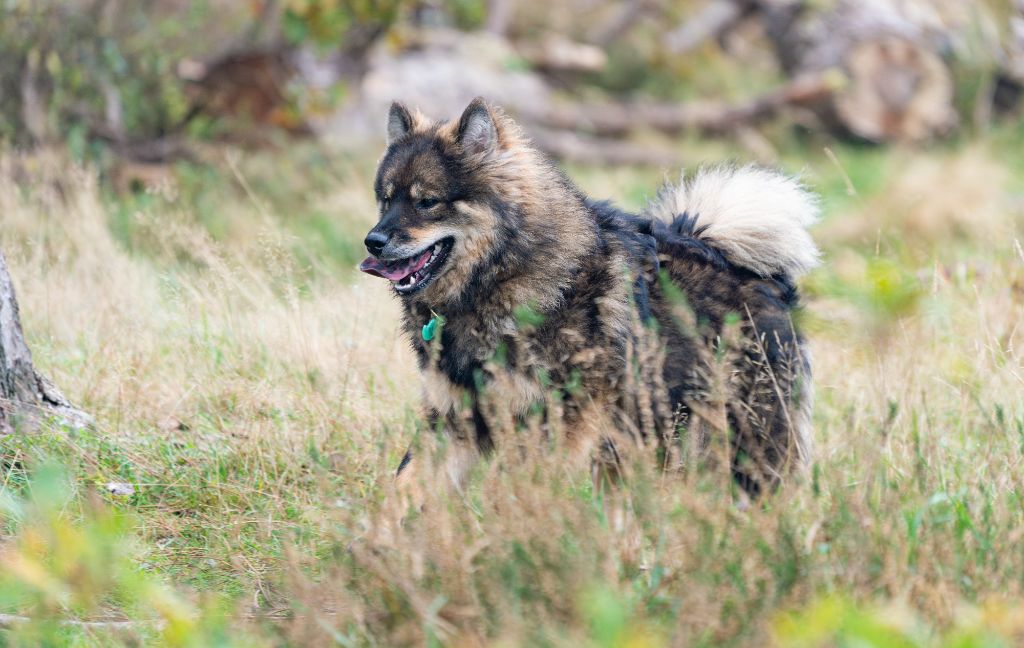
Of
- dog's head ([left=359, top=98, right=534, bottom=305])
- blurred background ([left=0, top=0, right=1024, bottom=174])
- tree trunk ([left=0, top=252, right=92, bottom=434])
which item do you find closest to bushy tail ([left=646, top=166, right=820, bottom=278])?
dog's head ([left=359, top=98, right=534, bottom=305])

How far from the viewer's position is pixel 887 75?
1186 centimetres

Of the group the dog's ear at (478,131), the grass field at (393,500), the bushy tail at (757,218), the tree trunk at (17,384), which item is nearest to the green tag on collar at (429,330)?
the grass field at (393,500)

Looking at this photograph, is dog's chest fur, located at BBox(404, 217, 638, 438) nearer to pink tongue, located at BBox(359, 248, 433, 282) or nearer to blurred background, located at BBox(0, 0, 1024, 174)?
pink tongue, located at BBox(359, 248, 433, 282)

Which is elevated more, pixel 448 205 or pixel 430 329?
pixel 448 205

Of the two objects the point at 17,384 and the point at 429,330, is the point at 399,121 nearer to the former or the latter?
the point at 429,330

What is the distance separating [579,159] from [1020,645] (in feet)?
31.6

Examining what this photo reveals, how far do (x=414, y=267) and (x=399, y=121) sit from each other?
0.74m

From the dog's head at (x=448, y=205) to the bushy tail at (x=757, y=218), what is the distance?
2.64 feet

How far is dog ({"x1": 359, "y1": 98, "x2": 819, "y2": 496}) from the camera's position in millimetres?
3799

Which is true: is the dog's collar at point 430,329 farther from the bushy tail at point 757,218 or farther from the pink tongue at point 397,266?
the bushy tail at point 757,218

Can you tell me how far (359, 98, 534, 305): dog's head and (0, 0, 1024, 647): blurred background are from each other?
0.62 metres

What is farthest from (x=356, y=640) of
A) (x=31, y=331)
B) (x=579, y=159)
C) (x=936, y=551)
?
(x=579, y=159)

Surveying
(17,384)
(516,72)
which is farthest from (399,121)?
(516,72)

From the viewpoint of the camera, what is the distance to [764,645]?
232 cm
